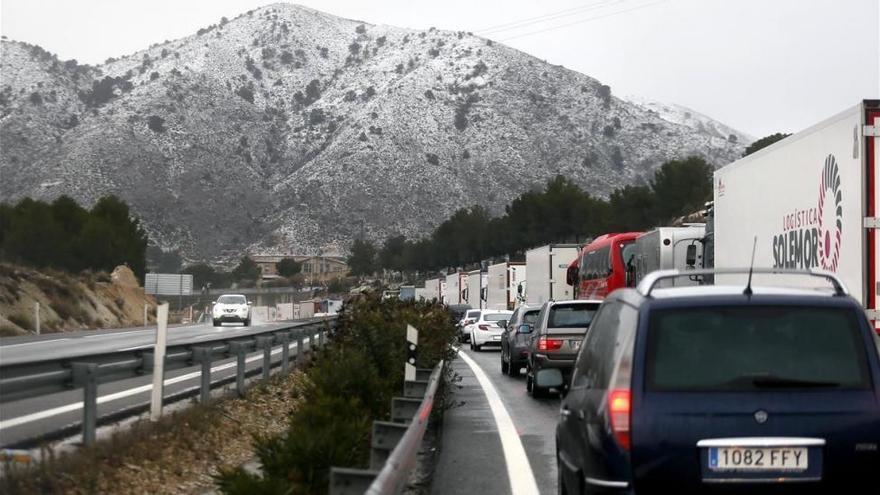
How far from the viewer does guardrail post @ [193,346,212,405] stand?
47.8 feet

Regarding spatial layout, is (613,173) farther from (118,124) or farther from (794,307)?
(794,307)

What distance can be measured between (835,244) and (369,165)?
490ft

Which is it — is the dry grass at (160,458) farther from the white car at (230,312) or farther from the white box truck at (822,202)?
the white car at (230,312)

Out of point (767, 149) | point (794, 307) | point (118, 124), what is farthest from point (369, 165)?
point (794, 307)

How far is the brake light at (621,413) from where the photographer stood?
21.5 feet

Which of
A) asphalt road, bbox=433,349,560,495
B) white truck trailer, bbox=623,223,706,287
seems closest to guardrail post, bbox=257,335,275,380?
asphalt road, bbox=433,349,560,495

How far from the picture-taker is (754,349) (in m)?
6.65

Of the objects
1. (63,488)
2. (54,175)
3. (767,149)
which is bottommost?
(63,488)

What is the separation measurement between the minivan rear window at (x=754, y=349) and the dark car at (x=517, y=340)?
771 inches

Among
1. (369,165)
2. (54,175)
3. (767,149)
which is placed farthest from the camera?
(369,165)

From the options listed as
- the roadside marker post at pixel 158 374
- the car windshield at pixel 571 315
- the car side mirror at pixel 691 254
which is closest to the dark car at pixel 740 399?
the roadside marker post at pixel 158 374

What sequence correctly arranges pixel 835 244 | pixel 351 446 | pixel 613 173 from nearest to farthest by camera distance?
1. pixel 351 446
2. pixel 835 244
3. pixel 613 173

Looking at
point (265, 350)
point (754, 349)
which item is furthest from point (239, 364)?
point (754, 349)

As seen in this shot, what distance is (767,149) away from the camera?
57.8 feet
